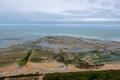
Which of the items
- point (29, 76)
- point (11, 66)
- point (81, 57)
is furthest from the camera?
point (81, 57)

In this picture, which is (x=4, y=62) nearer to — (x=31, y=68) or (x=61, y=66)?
(x=31, y=68)

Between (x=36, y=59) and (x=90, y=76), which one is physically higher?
(x=90, y=76)

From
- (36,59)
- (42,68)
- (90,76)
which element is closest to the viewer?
(90,76)

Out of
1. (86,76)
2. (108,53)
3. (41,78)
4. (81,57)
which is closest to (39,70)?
(41,78)

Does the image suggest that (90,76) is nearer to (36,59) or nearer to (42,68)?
(42,68)

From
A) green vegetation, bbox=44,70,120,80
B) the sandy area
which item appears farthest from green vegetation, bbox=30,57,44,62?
green vegetation, bbox=44,70,120,80

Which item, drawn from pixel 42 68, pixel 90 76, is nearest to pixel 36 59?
pixel 42 68

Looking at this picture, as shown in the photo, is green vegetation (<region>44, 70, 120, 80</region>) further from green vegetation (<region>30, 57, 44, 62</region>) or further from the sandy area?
green vegetation (<region>30, 57, 44, 62</region>)

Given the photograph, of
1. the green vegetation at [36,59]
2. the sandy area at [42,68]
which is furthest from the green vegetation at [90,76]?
the green vegetation at [36,59]
